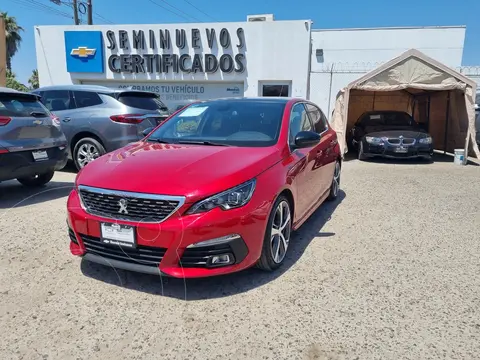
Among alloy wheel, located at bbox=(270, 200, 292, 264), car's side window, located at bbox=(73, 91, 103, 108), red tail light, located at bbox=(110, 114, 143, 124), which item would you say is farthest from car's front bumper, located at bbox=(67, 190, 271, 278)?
car's side window, located at bbox=(73, 91, 103, 108)

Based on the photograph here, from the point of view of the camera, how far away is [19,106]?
205 inches

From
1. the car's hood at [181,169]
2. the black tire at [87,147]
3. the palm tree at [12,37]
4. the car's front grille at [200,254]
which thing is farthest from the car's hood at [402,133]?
the palm tree at [12,37]

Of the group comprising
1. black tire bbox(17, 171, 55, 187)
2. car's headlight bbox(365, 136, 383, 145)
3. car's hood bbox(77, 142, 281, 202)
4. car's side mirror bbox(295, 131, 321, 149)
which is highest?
car's side mirror bbox(295, 131, 321, 149)

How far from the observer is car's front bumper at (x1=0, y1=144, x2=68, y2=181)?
4863mm

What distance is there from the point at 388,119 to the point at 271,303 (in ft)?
32.1

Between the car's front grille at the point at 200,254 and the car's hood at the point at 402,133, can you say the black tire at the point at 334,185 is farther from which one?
the car's hood at the point at 402,133

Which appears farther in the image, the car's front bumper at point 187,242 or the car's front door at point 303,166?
the car's front door at point 303,166

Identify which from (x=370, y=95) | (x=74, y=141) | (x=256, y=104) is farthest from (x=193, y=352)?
(x=370, y=95)

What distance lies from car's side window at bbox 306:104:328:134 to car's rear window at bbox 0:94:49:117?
13.3ft

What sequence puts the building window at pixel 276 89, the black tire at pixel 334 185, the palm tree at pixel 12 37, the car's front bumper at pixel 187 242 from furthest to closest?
the palm tree at pixel 12 37 → the building window at pixel 276 89 → the black tire at pixel 334 185 → the car's front bumper at pixel 187 242

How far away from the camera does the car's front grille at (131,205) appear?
2570mm

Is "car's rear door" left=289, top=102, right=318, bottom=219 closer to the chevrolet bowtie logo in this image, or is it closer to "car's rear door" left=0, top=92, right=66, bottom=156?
"car's rear door" left=0, top=92, right=66, bottom=156

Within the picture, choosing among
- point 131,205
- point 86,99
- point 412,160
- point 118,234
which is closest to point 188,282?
point 118,234

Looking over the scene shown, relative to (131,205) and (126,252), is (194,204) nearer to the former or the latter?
(131,205)
